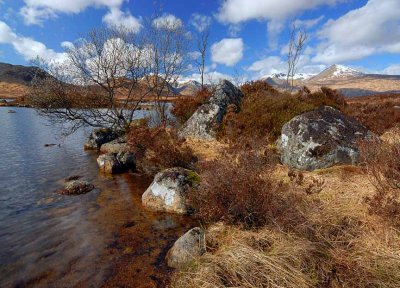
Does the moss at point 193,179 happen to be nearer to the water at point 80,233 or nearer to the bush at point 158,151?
the water at point 80,233

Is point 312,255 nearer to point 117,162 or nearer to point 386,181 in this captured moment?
point 386,181

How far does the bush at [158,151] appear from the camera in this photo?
41.7 ft

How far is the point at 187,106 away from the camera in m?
19.5

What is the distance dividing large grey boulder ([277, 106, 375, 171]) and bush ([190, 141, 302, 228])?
2.82 metres

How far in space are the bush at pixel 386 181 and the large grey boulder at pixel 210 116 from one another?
30.0 feet

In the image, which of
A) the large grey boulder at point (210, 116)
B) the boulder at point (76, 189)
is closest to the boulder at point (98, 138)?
the large grey boulder at point (210, 116)

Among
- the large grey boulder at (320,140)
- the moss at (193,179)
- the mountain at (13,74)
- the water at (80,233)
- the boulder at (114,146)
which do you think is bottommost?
the water at (80,233)

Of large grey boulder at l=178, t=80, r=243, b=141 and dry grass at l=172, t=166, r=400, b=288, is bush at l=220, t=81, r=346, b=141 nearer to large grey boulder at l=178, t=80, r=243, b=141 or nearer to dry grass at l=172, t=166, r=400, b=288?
large grey boulder at l=178, t=80, r=243, b=141

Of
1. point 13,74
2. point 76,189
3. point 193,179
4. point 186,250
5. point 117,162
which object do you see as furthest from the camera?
point 13,74

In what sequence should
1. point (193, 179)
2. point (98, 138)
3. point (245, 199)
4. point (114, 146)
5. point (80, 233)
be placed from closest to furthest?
point (245, 199) < point (80, 233) < point (193, 179) < point (114, 146) < point (98, 138)

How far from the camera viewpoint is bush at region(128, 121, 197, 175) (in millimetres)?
12719

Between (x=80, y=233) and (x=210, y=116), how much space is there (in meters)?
10.4

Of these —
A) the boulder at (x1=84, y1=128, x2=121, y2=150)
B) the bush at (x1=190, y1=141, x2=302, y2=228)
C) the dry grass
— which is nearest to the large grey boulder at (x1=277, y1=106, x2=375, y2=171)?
the bush at (x1=190, y1=141, x2=302, y2=228)

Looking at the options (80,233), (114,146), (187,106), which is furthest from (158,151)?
(187,106)
